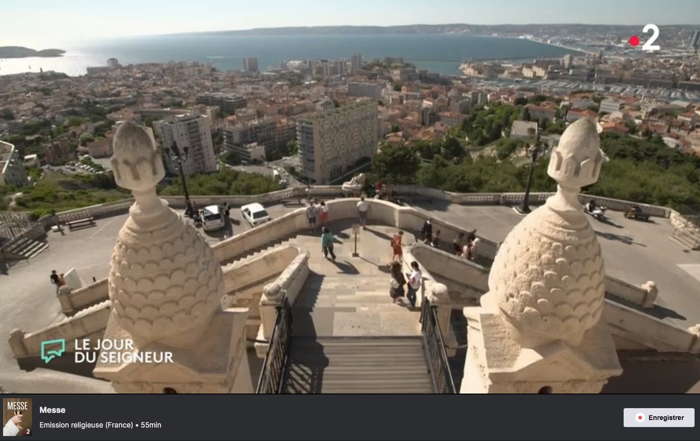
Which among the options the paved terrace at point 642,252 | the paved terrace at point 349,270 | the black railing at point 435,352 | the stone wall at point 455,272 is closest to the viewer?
the black railing at point 435,352

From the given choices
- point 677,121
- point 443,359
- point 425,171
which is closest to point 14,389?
point 443,359

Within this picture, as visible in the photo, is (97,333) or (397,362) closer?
(397,362)

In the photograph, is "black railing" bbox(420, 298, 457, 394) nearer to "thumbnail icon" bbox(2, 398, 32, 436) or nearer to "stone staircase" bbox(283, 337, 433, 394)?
"stone staircase" bbox(283, 337, 433, 394)

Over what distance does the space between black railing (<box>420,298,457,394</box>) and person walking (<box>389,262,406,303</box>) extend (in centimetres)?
148

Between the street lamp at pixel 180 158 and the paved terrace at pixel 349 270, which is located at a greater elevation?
the street lamp at pixel 180 158

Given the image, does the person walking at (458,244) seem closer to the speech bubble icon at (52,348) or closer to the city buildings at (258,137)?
the speech bubble icon at (52,348)

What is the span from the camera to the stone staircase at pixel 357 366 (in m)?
6.98

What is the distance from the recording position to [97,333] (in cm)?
1118

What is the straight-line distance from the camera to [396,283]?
984 cm

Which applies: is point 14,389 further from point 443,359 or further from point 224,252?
point 443,359

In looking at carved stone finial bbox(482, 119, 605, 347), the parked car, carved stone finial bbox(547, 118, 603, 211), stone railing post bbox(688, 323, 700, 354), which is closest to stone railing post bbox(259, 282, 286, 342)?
carved stone finial bbox(482, 119, 605, 347)

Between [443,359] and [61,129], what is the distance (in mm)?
121293

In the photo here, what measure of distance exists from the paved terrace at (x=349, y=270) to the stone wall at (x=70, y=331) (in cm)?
53

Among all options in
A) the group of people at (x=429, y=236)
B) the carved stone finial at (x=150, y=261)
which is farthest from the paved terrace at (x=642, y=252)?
the carved stone finial at (x=150, y=261)
